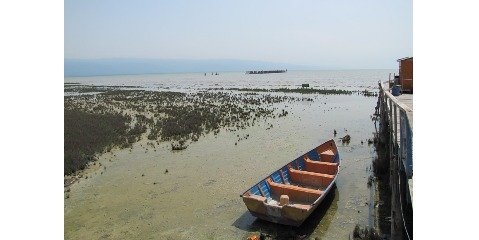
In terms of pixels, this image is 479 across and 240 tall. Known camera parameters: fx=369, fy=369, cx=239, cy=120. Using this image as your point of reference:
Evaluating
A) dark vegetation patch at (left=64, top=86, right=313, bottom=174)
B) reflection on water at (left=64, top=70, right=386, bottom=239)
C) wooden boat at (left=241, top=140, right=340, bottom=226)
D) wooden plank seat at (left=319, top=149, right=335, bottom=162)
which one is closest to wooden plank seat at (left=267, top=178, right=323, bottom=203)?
wooden boat at (left=241, top=140, right=340, bottom=226)

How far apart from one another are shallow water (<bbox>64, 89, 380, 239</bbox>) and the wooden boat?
1.66ft

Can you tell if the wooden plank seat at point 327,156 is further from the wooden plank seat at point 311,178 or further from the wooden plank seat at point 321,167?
the wooden plank seat at point 311,178

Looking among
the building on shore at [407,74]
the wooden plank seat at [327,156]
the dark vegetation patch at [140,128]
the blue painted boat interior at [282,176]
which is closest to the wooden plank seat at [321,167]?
the blue painted boat interior at [282,176]

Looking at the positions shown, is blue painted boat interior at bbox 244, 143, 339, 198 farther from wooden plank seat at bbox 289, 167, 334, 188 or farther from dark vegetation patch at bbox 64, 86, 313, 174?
dark vegetation patch at bbox 64, 86, 313, 174

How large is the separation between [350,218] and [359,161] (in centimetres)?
593

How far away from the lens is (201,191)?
498 inches

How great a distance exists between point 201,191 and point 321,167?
422 cm

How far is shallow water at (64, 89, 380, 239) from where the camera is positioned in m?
9.81

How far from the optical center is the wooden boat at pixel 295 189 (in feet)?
29.6

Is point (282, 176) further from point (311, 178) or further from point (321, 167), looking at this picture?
point (321, 167)
